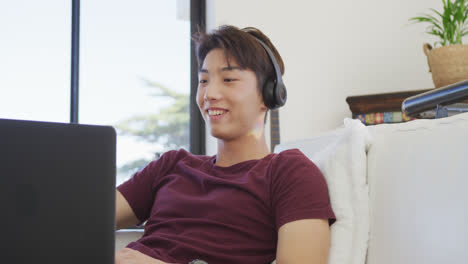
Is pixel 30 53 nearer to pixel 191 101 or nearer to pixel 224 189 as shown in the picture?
pixel 191 101

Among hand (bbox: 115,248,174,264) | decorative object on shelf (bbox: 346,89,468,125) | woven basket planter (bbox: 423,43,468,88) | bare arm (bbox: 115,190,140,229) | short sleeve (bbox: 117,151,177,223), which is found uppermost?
woven basket planter (bbox: 423,43,468,88)

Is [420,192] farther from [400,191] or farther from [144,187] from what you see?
[144,187]

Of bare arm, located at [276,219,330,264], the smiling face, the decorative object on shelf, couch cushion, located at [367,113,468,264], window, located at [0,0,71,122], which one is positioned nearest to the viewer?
couch cushion, located at [367,113,468,264]

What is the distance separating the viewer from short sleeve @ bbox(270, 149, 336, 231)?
93 cm

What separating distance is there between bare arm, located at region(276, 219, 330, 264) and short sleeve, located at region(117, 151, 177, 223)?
45cm

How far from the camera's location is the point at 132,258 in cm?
98

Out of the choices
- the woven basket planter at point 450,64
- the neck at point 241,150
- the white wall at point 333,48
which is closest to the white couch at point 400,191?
the neck at point 241,150

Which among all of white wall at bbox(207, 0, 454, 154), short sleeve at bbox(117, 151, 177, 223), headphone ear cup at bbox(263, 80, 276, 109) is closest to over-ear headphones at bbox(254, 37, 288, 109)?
headphone ear cup at bbox(263, 80, 276, 109)

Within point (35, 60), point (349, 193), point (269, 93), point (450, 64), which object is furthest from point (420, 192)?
point (35, 60)

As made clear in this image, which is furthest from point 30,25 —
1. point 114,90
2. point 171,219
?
point 171,219

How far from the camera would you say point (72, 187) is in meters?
0.52

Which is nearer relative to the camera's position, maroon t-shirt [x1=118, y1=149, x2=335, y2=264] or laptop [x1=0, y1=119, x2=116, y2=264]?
laptop [x1=0, y1=119, x2=116, y2=264]

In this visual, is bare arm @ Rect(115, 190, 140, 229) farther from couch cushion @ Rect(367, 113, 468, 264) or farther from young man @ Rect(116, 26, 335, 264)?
couch cushion @ Rect(367, 113, 468, 264)

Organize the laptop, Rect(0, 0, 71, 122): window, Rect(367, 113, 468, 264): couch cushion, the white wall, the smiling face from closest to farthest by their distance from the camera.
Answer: the laptop
Rect(367, 113, 468, 264): couch cushion
the smiling face
Rect(0, 0, 71, 122): window
the white wall
